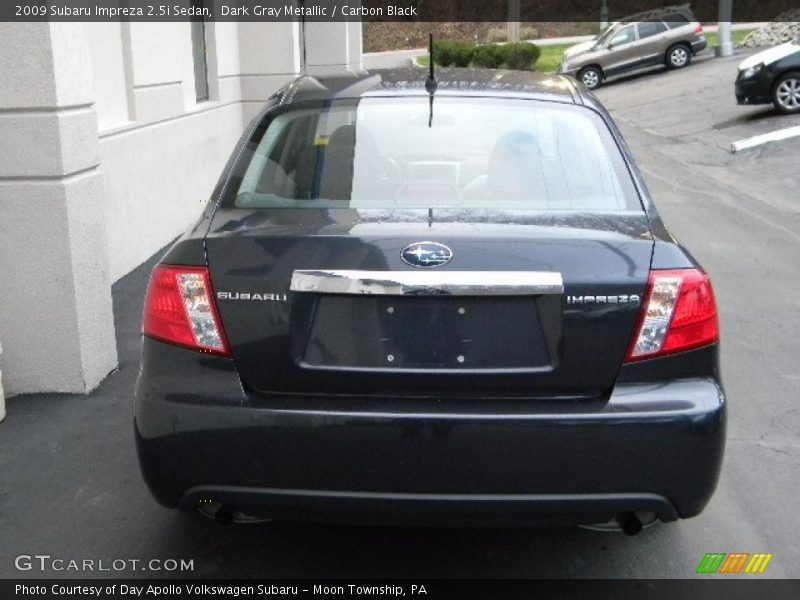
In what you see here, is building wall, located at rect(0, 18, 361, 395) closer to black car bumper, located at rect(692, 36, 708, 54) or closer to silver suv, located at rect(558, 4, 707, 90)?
silver suv, located at rect(558, 4, 707, 90)

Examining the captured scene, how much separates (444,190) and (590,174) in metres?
0.56

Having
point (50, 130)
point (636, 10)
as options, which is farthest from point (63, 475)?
point (636, 10)

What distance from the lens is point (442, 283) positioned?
299cm

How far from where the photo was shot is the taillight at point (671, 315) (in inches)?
122

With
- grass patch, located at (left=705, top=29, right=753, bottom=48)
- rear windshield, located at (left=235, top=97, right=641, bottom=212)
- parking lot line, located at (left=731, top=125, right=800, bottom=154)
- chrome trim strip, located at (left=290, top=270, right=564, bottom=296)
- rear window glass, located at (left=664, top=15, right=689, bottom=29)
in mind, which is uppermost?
rear window glass, located at (left=664, top=15, right=689, bottom=29)

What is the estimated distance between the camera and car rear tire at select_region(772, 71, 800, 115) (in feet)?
57.0

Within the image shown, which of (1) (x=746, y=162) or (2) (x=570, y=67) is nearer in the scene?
(1) (x=746, y=162)

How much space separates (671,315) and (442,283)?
0.74m

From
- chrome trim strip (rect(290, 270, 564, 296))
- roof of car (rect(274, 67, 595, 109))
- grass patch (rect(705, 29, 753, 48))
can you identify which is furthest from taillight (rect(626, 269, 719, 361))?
grass patch (rect(705, 29, 753, 48))

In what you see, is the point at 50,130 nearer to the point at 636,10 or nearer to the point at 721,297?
the point at 721,297

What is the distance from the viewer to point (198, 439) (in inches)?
122

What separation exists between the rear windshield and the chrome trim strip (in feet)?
1.74

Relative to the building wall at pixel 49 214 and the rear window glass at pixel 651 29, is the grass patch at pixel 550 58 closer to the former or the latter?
the rear window glass at pixel 651 29

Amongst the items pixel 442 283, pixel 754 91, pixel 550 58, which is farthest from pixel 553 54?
pixel 442 283
